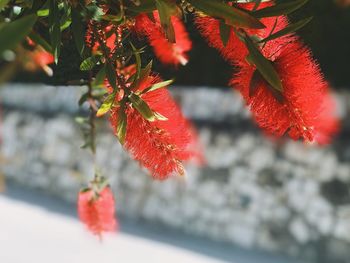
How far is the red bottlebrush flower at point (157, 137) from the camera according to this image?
0.95 meters

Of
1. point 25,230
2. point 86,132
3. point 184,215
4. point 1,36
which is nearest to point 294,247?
point 184,215

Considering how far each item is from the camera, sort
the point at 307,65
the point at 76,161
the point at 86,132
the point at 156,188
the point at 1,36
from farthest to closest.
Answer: the point at 76,161, the point at 156,188, the point at 86,132, the point at 307,65, the point at 1,36

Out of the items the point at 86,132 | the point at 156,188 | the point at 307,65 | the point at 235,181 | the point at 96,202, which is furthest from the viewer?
the point at 156,188

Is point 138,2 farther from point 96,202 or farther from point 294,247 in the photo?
point 294,247

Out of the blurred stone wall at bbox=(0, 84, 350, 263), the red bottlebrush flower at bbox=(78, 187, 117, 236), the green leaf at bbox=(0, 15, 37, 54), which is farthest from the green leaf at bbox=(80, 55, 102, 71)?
the blurred stone wall at bbox=(0, 84, 350, 263)

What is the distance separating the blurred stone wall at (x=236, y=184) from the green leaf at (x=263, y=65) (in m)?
3.13

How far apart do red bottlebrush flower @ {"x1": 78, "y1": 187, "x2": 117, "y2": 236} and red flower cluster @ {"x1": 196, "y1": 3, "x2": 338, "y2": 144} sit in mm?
592

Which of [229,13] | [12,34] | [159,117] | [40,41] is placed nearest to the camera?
[12,34]

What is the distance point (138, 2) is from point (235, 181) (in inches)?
142

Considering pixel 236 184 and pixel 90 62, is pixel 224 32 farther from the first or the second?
pixel 236 184

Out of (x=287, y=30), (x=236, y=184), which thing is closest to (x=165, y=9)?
(x=287, y=30)

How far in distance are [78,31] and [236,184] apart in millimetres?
3551

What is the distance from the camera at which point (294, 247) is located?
4258 mm

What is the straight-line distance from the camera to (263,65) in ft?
2.90
